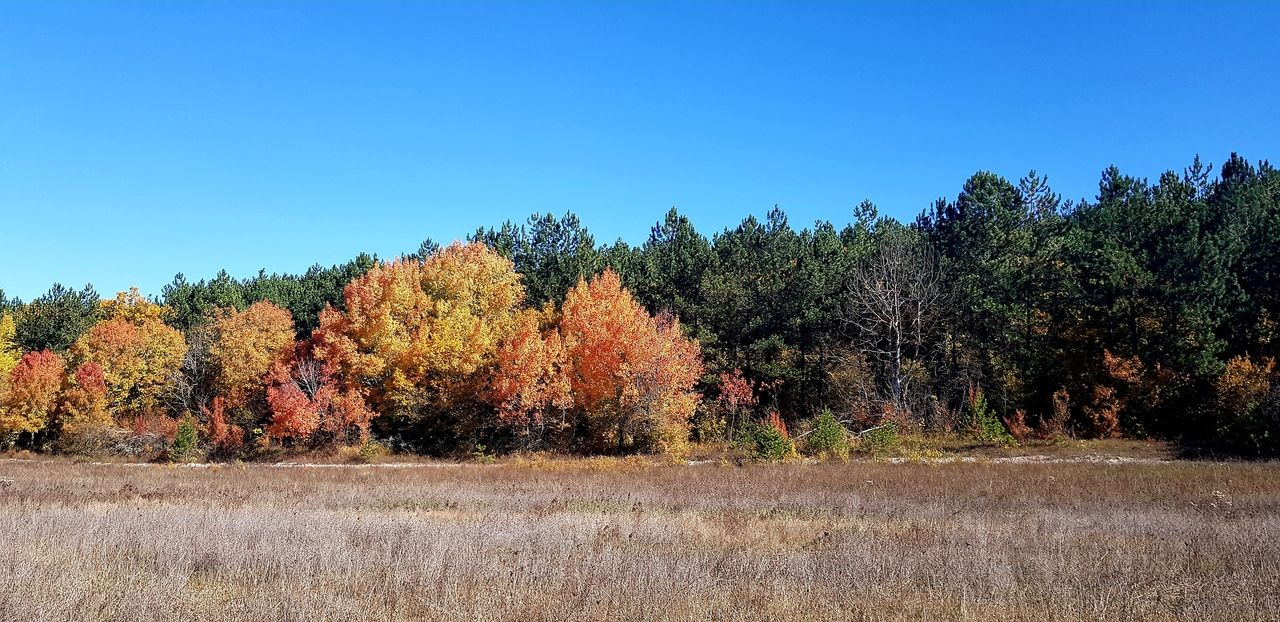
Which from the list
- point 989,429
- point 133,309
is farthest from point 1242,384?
point 133,309

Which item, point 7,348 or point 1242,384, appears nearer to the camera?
point 1242,384

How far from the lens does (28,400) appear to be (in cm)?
4819

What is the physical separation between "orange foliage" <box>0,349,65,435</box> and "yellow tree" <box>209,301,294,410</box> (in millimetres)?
8866

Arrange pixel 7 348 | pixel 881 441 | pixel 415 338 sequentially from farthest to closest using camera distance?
pixel 7 348 → pixel 415 338 → pixel 881 441

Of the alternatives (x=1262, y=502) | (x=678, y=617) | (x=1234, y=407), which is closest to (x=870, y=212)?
(x=1234, y=407)

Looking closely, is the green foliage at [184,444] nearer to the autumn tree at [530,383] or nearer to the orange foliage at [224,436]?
the orange foliage at [224,436]

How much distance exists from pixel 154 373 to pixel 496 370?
82.0ft

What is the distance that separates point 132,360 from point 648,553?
51.2 metres

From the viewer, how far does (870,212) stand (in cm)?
6019

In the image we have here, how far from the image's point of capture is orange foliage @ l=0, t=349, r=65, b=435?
47656 mm

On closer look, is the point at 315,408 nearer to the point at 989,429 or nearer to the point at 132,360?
the point at 132,360

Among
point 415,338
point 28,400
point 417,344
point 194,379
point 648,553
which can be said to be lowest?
point 648,553

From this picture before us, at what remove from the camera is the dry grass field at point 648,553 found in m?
7.99

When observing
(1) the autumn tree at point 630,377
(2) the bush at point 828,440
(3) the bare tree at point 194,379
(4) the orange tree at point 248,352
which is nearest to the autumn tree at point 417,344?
(1) the autumn tree at point 630,377
